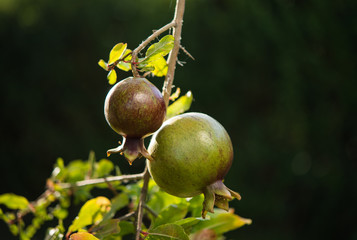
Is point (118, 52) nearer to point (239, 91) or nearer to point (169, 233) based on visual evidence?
point (169, 233)

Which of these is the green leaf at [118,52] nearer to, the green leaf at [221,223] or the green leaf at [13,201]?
the green leaf at [221,223]

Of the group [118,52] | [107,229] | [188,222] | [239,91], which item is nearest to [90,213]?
[107,229]

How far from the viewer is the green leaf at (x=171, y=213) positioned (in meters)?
0.72

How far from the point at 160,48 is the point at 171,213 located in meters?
0.31

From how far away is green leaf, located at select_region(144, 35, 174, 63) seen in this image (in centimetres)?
61

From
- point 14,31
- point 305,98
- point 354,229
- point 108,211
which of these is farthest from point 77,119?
point 108,211

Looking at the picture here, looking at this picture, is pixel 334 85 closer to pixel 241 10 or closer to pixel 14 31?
pixel 241 10

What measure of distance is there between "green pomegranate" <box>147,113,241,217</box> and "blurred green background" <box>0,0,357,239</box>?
2.93 m

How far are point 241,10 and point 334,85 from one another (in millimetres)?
1135

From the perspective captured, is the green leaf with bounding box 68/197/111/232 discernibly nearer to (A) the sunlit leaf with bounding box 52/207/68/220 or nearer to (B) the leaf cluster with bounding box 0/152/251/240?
(B) the leaf cluster with bounding box 0/152/251/240

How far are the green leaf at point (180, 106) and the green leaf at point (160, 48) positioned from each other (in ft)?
0.64

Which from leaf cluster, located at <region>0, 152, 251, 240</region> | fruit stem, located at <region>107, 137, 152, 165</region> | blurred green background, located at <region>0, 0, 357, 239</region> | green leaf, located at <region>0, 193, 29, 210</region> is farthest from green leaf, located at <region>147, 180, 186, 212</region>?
blurred green background, located at <region>0, 0, 357, 239</region>

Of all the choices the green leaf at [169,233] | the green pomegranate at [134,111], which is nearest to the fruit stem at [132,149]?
the green pomegranate at [134,111]

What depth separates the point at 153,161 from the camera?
1.95 ft
